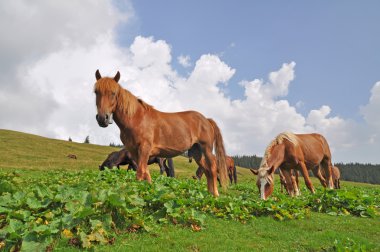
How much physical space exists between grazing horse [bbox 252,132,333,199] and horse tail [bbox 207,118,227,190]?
1.69 meters

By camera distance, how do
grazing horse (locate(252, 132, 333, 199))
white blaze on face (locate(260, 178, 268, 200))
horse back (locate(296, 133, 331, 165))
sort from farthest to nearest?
horse back (locate(296, 133, 331, 165))
grazing horse (locate(252, 132, 333, 199))
white blaze on face (locate(260, 178, 268, 200))

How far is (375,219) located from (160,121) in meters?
7.45

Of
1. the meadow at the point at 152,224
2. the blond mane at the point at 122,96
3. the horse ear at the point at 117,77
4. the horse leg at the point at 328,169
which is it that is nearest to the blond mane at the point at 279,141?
the meadow at the point at 152,224

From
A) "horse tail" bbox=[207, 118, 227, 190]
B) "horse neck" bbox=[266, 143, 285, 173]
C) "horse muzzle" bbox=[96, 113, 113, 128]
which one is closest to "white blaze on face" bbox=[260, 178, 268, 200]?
"horse neck" bbox=[266, 143, 285, 173]

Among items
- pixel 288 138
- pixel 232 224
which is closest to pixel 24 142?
pixel 288 138

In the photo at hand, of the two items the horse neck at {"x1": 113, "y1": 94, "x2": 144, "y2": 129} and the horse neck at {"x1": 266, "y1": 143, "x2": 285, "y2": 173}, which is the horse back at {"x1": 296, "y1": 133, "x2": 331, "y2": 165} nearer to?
the horse neck at {"x1": 266, "y1": 143, "x2": 285, "y2": 173}

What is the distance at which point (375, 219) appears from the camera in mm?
9852

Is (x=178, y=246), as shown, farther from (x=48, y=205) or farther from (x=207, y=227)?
(x=48, y=205)

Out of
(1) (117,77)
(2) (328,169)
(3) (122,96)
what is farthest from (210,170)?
(2) (328,169)

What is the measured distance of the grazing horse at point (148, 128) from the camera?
8453 mm

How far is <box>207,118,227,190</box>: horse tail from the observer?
11.2 m

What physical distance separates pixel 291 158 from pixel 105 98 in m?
9.49

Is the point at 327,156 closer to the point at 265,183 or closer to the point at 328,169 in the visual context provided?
the point at 328,169

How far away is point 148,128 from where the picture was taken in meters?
9.23
